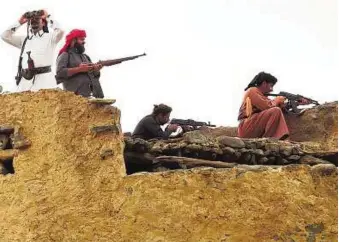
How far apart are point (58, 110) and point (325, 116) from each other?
11.8ft

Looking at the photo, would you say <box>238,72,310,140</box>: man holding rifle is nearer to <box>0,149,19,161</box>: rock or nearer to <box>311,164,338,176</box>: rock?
<box>311,164,338,176</box>: rock

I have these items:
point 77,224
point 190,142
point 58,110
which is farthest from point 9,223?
point 190,142

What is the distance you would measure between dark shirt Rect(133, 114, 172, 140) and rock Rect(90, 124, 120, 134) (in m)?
1.07

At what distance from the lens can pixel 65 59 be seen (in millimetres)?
9023

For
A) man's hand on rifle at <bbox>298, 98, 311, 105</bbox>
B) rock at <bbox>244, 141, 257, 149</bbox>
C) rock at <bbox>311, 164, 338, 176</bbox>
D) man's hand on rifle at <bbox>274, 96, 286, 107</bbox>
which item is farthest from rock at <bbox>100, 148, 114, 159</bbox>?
man's hand on rifle at <bbox>298, 98, 311, 105</bbox>

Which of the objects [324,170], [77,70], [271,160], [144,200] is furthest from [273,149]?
[77,70]

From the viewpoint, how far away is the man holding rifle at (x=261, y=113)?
9258mm

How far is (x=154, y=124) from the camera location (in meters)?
9.40

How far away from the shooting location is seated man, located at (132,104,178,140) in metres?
9.30

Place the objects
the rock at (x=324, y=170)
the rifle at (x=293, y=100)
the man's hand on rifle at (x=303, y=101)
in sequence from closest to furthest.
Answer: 1. the rock at (x=324, y=170)
2. the rifle at (x=293, y=100)
3. the man's hand on rifle at (x=303, y=101)

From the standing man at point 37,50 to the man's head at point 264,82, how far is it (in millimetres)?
2351

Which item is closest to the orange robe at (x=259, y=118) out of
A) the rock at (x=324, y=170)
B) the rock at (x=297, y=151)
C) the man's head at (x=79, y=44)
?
the rock at (x=297, y=151)

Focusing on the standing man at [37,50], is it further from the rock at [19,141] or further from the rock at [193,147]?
the rock at [193,147]

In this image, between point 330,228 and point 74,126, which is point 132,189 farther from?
point 330,228
